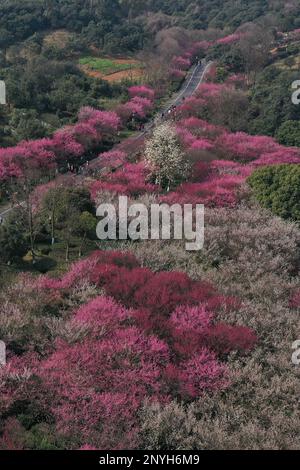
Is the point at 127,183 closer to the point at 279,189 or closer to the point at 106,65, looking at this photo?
the point at 279,189

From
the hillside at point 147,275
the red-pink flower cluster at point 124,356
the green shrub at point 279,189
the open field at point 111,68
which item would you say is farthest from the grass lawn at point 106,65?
the red-pink flower cluster at point 124,356

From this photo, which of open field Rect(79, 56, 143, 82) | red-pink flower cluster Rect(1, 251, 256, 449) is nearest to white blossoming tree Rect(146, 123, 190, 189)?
red-pink flower cluster Rect(1, 251, 256, 449)

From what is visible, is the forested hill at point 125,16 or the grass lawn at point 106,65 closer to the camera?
the grass lawn at point 106,65

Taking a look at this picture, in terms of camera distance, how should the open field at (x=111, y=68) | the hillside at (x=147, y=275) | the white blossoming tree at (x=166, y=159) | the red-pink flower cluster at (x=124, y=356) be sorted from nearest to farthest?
the red-pink flower cluster at (x=124, y=356) → the hillside at (x=147, y=275) → the white blossoming tree at (x=166, y=159) → the open field at (x=111, y=68)

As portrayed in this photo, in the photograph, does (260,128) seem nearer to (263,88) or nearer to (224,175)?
(263,88)

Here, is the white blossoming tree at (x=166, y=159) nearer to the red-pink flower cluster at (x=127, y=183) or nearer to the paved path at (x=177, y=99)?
the red-pink flower cluster at (x=127, y=183)

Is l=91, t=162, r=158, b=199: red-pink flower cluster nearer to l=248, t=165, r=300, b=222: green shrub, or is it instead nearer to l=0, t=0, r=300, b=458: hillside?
l=0, t=0, r=300, b=458: hillside

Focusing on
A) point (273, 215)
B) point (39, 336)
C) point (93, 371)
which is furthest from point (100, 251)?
point (273, 215)
